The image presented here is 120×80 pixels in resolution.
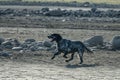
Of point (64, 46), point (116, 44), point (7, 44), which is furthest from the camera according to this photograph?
point (7, 44)

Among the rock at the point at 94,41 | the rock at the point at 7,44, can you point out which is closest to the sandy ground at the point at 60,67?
the rock at the point at 94,41

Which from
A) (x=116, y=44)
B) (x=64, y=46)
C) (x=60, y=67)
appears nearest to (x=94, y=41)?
(x=116, y=44)

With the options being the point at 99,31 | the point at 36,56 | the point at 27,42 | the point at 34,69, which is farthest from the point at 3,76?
the point at 99,31

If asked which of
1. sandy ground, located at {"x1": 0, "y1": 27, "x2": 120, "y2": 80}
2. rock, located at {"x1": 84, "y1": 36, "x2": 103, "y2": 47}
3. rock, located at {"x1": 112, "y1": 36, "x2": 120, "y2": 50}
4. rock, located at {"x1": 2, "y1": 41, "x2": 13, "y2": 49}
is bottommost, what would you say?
rock, located at {"x1": 84, "y1": 36, "x2": 103, "y2": 47}

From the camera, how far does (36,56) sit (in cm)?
2117

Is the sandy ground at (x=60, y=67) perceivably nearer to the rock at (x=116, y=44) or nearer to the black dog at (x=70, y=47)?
the black dog at (x=70, y=47)

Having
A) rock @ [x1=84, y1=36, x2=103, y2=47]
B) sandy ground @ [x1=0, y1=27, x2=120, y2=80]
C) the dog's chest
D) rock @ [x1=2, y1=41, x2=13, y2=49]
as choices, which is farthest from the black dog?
rock @ [x1=84, y1=36, x2=103, y2=47]

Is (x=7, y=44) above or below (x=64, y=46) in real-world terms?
below

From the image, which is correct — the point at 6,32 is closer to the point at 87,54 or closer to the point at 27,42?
the point at 27,42

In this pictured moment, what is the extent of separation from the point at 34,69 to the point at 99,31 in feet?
52.2

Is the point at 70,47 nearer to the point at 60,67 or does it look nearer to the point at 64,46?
the point at 64,46

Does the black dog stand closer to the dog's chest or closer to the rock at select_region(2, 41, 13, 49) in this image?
the dog's chest

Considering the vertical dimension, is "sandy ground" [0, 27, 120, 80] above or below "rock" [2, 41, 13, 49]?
above

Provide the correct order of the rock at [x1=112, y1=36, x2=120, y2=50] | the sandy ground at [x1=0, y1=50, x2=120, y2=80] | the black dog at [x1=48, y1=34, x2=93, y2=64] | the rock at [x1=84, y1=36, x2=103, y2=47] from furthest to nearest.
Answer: the rock at [x1=84, y1=36, x2=103, y2=47] < the rock at [x1=112, y1=36, x2=120, y2=50] < the black dog at [x1=48, y1=34, x2=93, y2=64] < the sandy ground at [x1=0, y1=50, x2=120, y2=80]
